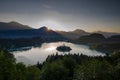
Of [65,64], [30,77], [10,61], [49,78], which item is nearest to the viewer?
[10,61]

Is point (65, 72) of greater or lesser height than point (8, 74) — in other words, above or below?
below

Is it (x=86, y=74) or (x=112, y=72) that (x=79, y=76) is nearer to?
(x=86, y=74)

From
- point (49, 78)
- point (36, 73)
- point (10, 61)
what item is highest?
point (10, 61)

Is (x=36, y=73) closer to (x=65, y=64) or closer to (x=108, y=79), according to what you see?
(x=108, y=79)

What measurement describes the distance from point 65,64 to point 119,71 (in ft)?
48.5

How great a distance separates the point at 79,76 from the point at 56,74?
35.1 ft

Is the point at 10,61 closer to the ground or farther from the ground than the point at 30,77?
farther from the ground

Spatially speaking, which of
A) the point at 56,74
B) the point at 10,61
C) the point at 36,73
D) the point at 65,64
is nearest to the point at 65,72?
the point at 56,74

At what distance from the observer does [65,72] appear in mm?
47500

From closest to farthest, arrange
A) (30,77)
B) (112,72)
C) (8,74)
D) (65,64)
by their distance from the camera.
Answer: (8,74)
(30,77)
(112,72)
(65,64)

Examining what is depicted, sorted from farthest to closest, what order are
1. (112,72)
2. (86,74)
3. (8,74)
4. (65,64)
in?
(65,64), (112,72), (86,74), (8,74)

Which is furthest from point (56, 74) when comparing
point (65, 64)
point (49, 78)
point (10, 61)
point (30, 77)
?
point (10, 61)

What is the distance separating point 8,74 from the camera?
23.2 meters

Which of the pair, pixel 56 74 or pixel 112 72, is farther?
pixel 56 74
